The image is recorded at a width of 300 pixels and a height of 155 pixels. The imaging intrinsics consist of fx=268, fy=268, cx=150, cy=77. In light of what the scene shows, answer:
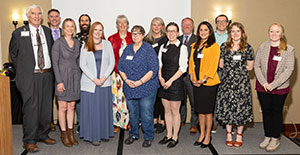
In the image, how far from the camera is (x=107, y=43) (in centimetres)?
372

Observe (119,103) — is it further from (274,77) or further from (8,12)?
(8,12)

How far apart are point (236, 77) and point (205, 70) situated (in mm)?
446

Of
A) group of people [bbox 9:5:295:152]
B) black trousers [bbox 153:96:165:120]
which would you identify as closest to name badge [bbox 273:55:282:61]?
group of people [bbox 9:5:295:152]

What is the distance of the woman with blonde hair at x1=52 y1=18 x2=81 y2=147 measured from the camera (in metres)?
3.50

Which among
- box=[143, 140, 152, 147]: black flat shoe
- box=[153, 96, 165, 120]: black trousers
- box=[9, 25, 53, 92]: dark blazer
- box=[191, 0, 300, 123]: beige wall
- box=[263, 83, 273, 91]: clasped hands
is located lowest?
box=[143, 140, 152, 147]: black flat shoe

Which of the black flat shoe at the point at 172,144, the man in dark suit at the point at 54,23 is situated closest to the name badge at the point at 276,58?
the black flat shoe at the point at 172,144

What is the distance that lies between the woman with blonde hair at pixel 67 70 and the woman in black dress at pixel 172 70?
115 cm

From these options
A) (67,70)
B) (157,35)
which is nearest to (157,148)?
(67,70)

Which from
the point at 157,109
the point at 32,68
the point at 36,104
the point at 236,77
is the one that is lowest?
the point at 157,109

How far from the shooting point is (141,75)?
357cm

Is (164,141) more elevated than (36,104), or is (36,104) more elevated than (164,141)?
(36,104)

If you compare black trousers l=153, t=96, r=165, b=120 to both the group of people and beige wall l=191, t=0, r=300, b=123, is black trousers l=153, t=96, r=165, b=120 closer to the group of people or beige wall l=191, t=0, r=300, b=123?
the group of people

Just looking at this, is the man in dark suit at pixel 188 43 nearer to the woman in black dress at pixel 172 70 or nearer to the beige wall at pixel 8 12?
the woman in black dress at pixel 172 70

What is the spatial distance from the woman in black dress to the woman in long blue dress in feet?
2.41
